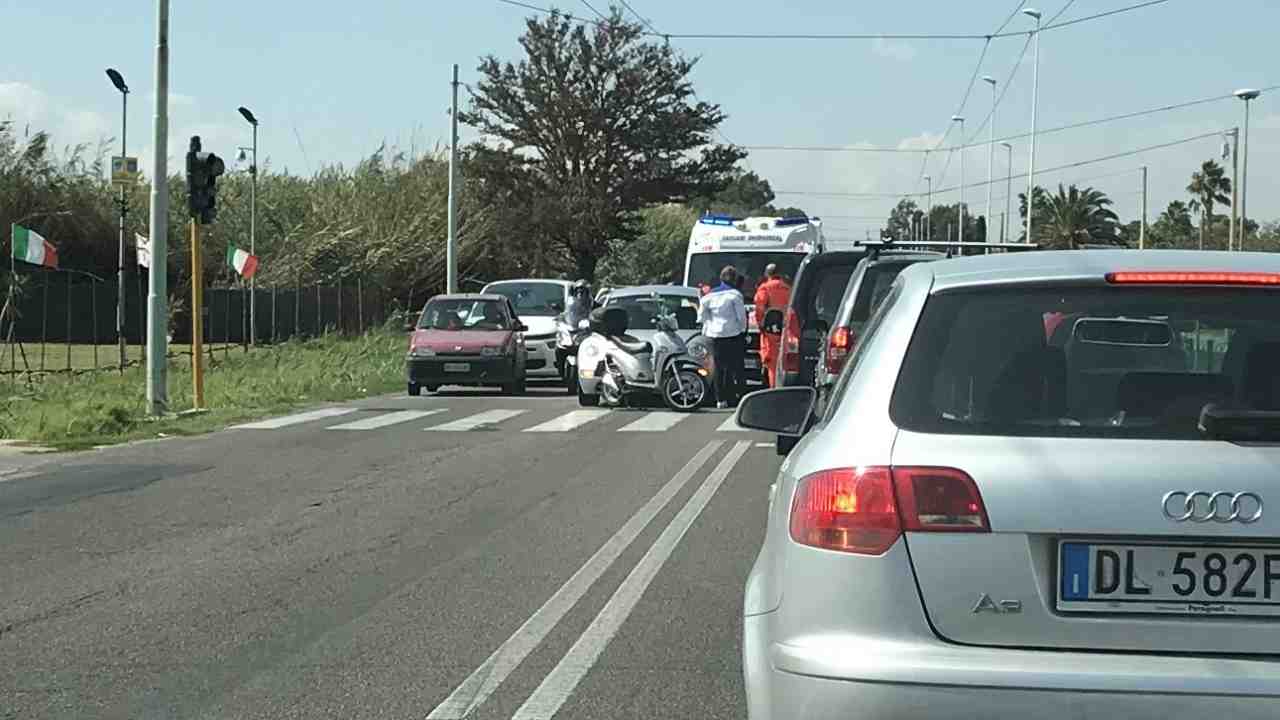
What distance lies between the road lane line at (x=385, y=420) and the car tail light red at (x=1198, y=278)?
14989 mm

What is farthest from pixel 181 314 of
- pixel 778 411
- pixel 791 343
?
pixel 778 411

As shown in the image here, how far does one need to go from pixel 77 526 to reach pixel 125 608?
3.10 m

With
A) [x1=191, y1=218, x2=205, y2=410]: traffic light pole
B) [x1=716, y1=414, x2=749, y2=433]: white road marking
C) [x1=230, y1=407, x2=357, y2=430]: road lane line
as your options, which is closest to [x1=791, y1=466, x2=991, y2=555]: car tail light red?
[x1=716, y1=414, x2=749, y2=433]: white road marking

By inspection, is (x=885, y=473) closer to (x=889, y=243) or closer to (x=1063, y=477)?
(x=1063, y=477)

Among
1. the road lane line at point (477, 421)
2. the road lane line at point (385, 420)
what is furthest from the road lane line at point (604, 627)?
the road lane line at point (385, 420)

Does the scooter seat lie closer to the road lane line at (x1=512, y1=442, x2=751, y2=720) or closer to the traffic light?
the traffic light

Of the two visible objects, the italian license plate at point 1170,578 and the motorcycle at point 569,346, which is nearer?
the italian license plate at point 1170,578

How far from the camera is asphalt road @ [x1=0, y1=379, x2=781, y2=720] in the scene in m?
6.15

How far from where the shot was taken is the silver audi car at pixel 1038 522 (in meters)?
3.53

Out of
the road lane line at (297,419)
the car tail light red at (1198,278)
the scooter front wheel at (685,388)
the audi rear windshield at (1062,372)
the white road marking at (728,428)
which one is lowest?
the road lane line at (297,419)

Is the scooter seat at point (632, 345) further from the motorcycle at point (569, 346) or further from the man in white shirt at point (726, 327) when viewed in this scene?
the motorcycle at point (569, 346)

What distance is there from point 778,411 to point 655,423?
12634 mm

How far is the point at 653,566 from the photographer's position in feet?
29.0

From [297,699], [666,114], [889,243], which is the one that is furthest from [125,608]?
[666,114]
